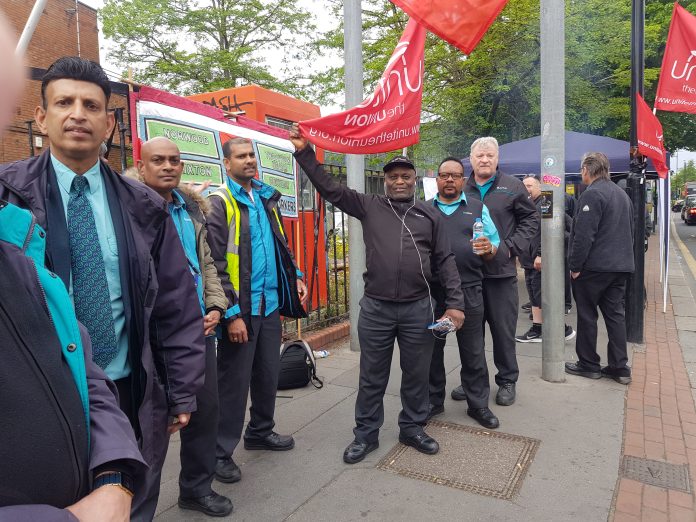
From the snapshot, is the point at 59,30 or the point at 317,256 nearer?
the point at 317,256

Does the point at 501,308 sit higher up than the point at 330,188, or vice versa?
the point at 330,188

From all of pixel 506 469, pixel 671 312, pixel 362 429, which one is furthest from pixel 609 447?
pixel 671 312

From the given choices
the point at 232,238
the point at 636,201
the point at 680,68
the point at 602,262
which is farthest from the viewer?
the point at 636,201

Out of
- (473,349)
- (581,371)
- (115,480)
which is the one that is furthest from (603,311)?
(115,480)

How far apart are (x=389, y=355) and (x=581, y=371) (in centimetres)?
257

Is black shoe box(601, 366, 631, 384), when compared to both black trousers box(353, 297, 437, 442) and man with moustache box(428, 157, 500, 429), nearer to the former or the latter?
man with moustache box(428, 157, 500, 429)

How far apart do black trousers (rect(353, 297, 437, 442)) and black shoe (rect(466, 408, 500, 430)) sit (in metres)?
0.64

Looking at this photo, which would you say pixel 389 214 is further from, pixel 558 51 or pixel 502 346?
pixel 558 51

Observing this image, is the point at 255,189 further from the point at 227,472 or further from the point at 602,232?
the point at 602,232

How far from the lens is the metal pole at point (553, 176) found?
471 cm

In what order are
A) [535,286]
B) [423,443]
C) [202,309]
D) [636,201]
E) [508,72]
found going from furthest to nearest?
[508,72] → [535,286] → [636,201] → [423,443] → [202,309]

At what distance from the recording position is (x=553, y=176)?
15.8 ft

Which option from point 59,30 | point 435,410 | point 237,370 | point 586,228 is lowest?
point 435,410

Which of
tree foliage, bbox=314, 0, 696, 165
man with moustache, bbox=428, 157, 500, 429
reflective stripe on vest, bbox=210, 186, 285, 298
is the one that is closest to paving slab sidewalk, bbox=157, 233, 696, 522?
man with moustache, bbox=428, 157, 500, 429
